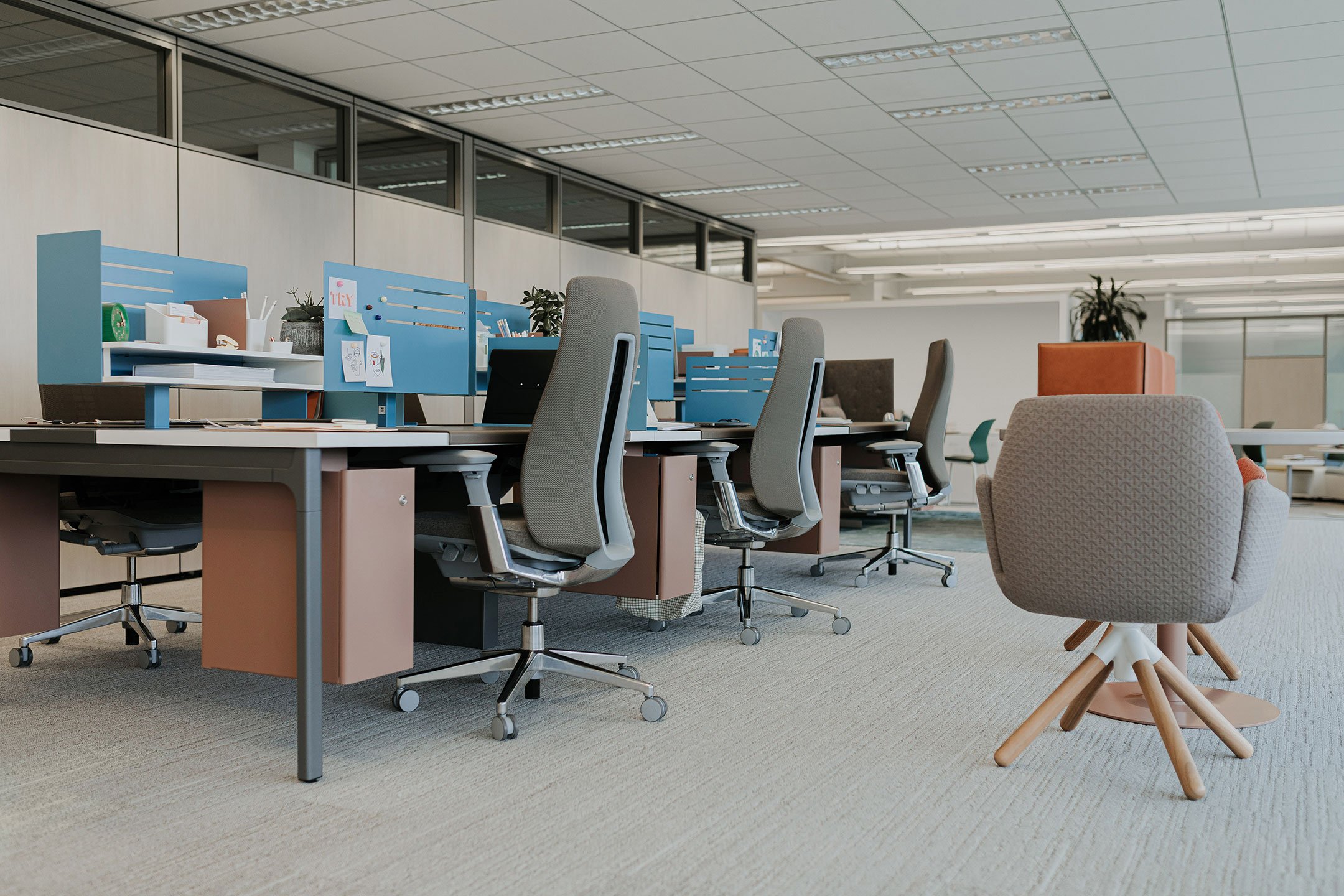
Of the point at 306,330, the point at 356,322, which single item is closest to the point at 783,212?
the point at 306,330

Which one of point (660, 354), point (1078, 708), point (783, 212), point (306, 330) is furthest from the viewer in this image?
point (783, 212)

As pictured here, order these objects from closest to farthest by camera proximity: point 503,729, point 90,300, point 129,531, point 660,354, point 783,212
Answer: point 503,729
point 90,300
point 129,531
point 660,354
point 783,212

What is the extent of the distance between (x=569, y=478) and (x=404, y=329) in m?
1.34

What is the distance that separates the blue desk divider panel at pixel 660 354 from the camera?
5707 millimetres

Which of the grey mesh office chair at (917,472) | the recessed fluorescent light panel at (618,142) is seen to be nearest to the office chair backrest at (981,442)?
the recessed fluorescent light panel at (618,142)

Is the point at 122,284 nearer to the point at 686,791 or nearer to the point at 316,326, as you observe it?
the point at 316,326

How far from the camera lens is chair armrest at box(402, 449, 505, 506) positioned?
110 inches

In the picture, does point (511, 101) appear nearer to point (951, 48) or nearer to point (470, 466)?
point (951, 48)

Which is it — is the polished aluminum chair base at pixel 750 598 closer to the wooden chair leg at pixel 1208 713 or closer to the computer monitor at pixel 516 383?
the computer monitor at pixel 516 383

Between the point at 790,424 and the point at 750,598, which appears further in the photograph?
the point at 750,598

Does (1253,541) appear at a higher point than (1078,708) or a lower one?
higher

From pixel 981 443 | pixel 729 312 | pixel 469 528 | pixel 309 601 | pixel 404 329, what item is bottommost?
pixel 309 601

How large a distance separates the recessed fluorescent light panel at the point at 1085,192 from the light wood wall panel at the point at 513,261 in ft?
13.7

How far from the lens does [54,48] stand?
5.64m
